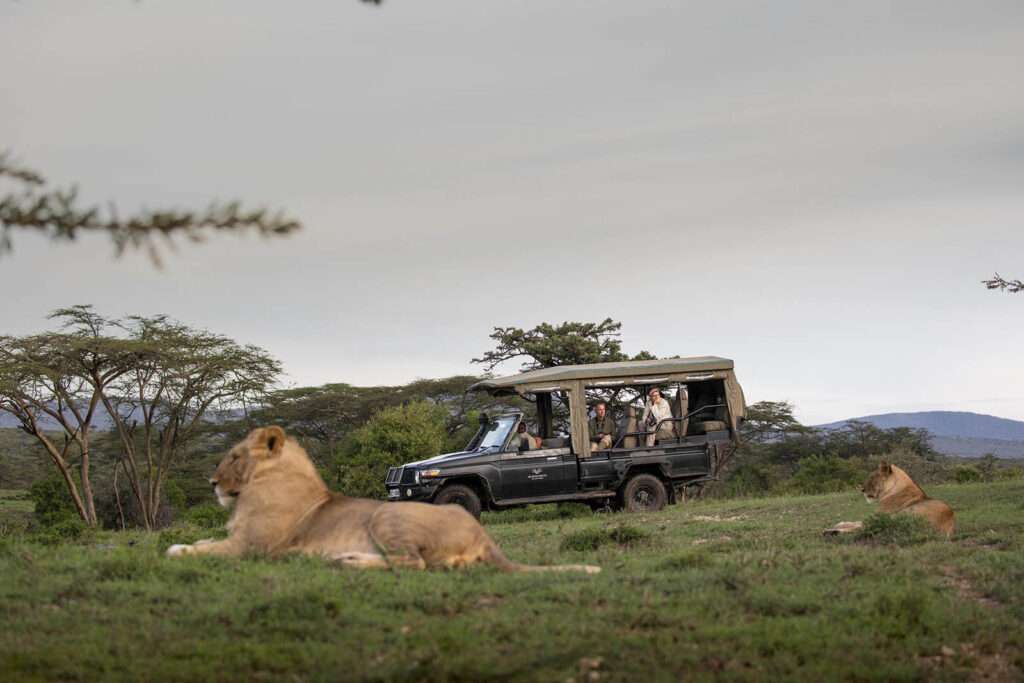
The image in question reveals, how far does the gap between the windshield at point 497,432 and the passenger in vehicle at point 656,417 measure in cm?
246

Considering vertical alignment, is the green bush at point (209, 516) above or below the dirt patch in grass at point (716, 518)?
above

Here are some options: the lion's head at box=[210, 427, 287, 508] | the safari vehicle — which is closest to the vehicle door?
the safari vehicle

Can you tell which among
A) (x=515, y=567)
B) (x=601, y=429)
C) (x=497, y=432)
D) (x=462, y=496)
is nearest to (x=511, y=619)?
(x=515, y=567)

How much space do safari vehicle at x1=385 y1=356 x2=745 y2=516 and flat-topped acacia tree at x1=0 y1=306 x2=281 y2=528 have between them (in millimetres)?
14072

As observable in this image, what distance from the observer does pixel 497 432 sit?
1998 cm

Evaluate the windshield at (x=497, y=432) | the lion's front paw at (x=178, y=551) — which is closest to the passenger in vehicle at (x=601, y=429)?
the windshield at (x=497, y=432)

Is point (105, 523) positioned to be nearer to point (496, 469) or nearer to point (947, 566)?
point (496, 469)

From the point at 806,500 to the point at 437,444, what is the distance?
1255 cm

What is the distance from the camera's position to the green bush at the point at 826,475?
31.5 m

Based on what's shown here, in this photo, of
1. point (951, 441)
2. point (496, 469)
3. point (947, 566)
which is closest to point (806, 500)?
point (496, 469)

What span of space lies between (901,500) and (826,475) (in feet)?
76.2

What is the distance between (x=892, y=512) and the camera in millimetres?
13234

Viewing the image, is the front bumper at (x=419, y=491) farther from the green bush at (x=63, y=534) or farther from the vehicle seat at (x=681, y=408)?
the green bush at (x=63, y=534)

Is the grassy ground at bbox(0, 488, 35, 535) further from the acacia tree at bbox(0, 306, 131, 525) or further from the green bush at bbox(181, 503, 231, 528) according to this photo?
the green bush at bbox(181, 503, 231, 528)
